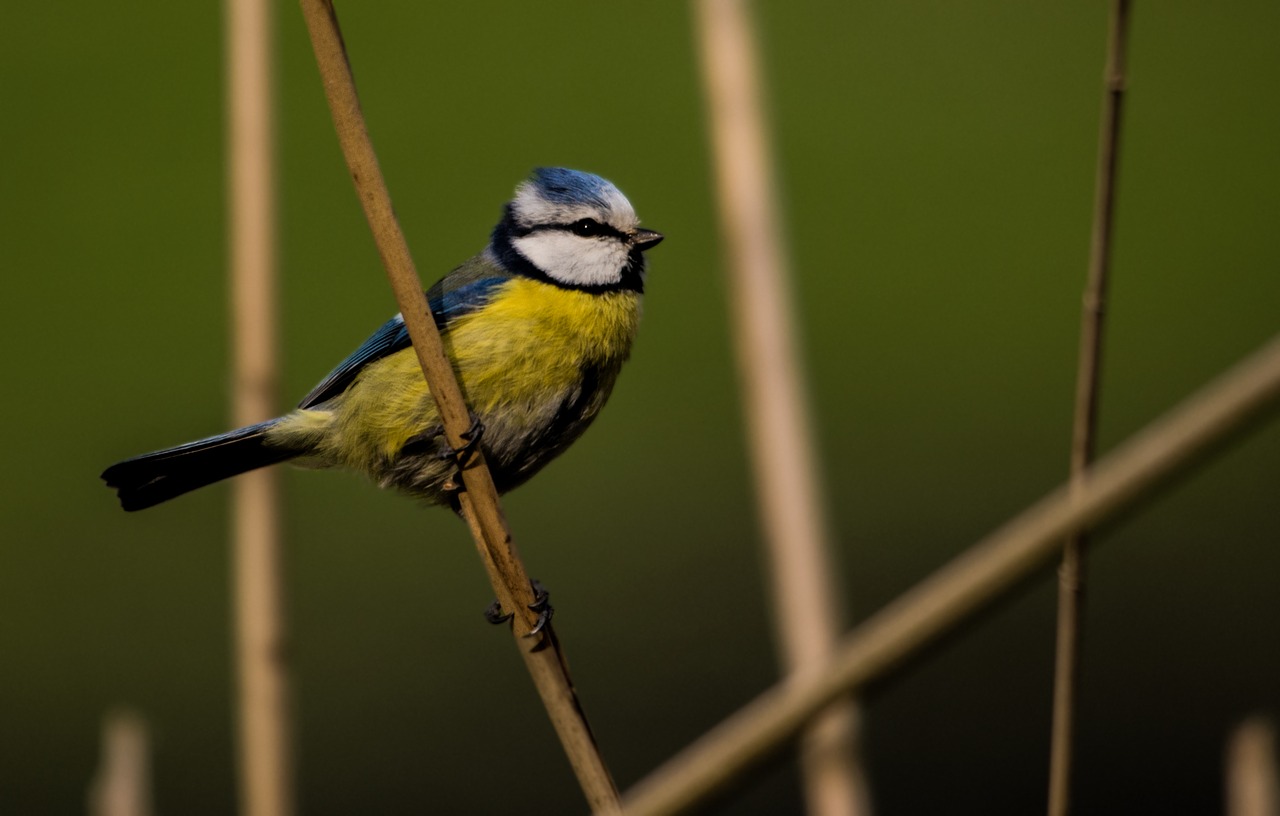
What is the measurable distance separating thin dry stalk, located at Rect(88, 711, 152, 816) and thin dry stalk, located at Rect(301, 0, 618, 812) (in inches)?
14.1

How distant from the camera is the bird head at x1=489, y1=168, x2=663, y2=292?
185cm

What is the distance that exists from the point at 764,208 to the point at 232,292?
621mm

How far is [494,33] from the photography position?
3.16 meters

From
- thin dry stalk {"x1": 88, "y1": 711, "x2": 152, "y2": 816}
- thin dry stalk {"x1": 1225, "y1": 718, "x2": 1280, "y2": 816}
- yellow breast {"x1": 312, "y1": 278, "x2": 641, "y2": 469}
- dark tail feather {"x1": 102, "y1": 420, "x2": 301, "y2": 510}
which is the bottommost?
thin dry stalk {"x1": 1225, "y1": 718, "x2": 1280, "y2": 816}

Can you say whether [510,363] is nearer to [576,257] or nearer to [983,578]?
[576,257]

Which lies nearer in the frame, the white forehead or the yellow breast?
the yellow breast

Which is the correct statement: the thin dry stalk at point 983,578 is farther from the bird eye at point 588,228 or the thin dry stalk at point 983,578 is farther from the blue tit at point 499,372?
the bird eye at point 588,228

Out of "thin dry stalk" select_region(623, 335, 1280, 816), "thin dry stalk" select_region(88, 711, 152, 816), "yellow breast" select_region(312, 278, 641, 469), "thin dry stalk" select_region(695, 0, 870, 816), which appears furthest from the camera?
"yellow breast" select_region(312, 278, 641, 469)

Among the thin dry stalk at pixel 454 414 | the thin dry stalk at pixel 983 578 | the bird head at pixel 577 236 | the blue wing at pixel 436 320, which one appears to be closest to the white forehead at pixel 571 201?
the bird head at pixel 577 236

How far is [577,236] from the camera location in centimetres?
190

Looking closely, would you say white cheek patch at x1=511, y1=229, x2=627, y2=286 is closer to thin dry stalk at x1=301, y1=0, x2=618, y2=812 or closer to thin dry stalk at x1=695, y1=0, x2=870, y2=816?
thin dry stalk at x1=695, y1=0, x2=870, y2=816

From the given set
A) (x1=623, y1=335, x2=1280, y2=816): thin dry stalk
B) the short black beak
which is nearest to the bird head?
the short black beak

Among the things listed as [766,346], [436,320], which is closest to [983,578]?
[766,346]

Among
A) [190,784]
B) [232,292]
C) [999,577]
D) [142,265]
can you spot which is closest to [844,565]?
[190,784]
